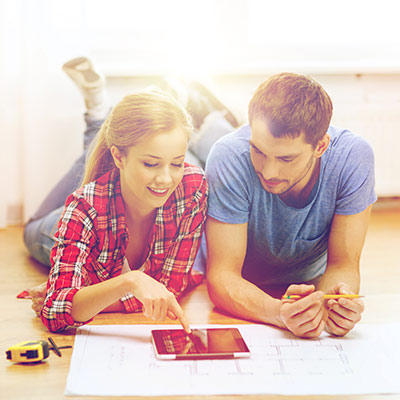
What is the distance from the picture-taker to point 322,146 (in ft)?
3.91

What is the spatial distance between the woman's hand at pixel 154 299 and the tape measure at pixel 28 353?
7.2 inches

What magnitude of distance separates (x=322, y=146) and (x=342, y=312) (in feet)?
1.05

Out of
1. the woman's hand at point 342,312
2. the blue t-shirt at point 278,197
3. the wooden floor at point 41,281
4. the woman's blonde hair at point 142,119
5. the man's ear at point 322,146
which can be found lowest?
the wooden floor at point 41,281

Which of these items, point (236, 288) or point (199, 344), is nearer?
point (199, 344)

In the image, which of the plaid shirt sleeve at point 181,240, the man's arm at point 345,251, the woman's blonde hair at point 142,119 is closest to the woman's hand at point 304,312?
the man's arm at point 345,251

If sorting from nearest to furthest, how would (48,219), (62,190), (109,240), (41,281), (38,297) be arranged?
(109,240) < (38,297) < (41,281) < (48,219) < (62,190)

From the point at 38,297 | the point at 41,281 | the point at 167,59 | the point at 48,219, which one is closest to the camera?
the point at 38,297

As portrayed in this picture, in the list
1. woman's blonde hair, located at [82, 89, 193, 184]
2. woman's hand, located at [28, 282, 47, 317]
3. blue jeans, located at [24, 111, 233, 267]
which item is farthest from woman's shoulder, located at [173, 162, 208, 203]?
blue jeans, located at [24, 111, 233, 267]

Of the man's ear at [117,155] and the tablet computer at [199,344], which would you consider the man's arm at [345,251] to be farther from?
the man's ear at [117,155]

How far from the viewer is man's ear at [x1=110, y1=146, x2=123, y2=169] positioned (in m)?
1.17

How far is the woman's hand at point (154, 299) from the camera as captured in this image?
104 centimetres

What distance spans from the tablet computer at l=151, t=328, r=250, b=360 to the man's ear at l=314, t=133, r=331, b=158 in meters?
0.38

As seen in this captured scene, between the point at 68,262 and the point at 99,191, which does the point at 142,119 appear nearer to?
the point at 99,191

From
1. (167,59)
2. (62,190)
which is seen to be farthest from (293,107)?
(167,59)
